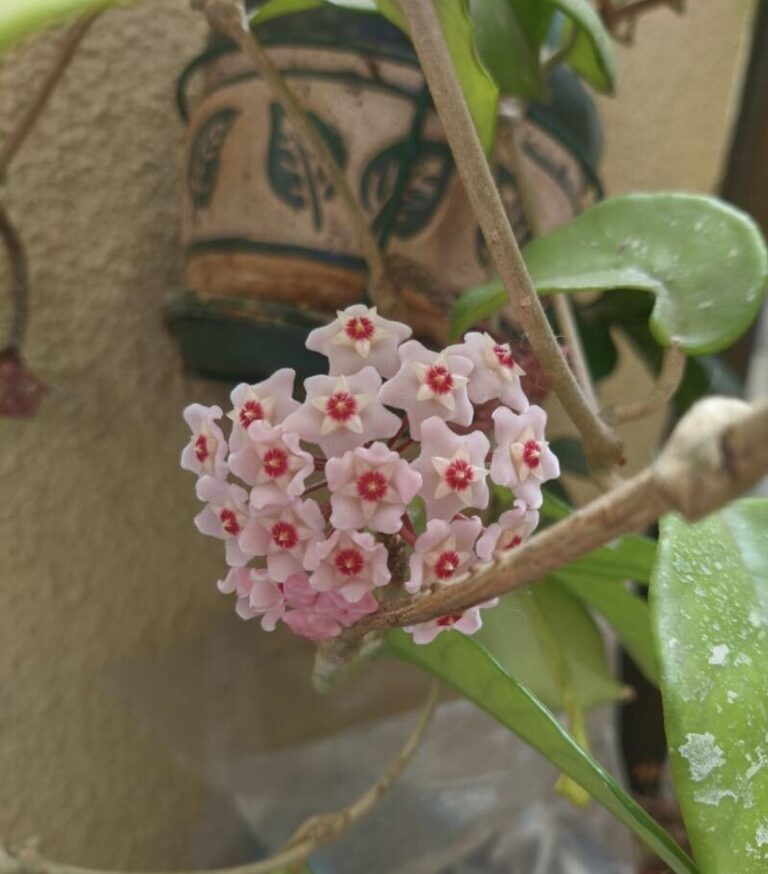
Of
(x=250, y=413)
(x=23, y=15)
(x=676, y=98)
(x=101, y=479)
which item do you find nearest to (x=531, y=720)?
(x=250, y=413)

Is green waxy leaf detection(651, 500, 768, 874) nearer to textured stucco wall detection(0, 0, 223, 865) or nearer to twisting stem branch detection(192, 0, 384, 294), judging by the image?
twisting stem branch detection(192, 0, 384, 294)

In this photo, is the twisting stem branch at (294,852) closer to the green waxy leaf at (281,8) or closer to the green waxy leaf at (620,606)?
the green waxy leaf at (620,606)

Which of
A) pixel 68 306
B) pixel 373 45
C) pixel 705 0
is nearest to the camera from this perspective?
pixel 373 45

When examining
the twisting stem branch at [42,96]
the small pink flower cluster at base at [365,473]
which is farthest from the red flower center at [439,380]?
the twisting stem branch at [42,96]

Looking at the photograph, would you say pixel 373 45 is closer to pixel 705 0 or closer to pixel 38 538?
pixel 38 538

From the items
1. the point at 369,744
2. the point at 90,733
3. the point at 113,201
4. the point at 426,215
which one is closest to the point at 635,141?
the point at 426,215
